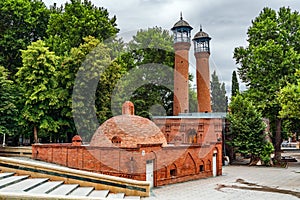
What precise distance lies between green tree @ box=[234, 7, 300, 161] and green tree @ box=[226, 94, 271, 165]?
118 cm

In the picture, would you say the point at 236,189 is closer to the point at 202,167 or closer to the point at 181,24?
the point at 202,167

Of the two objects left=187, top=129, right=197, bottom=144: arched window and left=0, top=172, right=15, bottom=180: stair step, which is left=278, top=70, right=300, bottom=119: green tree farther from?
left=0, top=172, right=15, bottom=180: stair step

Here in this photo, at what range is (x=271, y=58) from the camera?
31.0 m

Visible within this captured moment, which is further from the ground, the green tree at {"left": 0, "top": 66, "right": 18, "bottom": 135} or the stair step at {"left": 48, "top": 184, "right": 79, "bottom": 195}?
the green tree at {"left": 0, "top": 66, "right": 18, "bottom": 135}

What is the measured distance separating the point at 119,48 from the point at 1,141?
601 inches

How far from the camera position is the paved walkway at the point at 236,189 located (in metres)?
15.8

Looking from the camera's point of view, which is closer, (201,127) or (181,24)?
(201,127)

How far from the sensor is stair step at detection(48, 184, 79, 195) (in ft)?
34.5

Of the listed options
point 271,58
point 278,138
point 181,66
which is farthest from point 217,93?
point 271,58

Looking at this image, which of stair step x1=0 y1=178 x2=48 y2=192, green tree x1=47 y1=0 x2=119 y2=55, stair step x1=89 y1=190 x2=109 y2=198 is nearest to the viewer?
stair step x1=0 y1=178 x2=48 y2=192

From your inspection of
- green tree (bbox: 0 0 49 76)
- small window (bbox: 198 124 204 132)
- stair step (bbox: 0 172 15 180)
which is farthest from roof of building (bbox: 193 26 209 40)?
stair step (bbox: 0 172 15 180)

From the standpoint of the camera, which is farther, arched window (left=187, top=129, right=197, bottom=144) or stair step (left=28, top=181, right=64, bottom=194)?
arched window (left=187, top=129, right=197, bottom=144)

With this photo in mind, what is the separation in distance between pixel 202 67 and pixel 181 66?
342 centimetres

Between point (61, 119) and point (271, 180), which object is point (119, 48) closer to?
point (61, 119)
